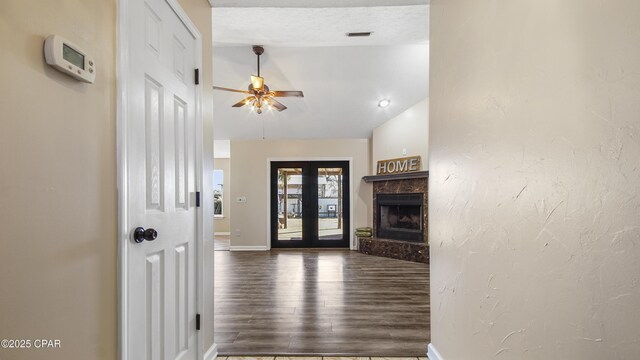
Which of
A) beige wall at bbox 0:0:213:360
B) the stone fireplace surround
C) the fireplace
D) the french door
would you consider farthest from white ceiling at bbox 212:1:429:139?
beige wall at bbox 0:0:213:360

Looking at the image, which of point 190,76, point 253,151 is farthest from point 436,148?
point 253,151

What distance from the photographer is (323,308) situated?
9.75 ft

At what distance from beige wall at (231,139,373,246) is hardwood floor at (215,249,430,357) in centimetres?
148

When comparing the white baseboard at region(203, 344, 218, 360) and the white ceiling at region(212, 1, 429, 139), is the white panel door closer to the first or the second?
the white baseboard at region(203, 344, 218, 360)

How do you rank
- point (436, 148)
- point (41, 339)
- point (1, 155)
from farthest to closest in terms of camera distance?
point (436, 148) < point (41, 339) < point (1, 155)

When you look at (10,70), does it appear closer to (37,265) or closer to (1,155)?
(1,155)

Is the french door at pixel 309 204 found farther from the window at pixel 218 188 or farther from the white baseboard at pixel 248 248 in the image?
the window at pixel 218 188

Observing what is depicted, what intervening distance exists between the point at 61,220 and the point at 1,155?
9.9 inches

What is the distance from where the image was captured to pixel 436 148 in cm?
193

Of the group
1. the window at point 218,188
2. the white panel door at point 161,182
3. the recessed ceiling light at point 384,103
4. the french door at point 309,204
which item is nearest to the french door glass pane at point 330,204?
the french door at point 309,204

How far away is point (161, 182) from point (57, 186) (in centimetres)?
57

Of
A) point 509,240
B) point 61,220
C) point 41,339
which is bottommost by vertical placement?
point 41,339

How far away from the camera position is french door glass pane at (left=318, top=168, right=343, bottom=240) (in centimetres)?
664

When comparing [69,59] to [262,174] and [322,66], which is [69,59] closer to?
[322,66]
